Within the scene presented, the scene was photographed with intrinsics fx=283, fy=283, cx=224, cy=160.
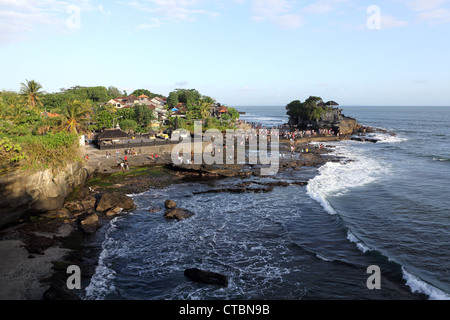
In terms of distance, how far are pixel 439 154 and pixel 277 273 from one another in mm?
52671

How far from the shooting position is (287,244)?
18.7 meters

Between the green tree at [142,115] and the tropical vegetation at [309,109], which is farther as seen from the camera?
the tropical vegetation at [309,109]

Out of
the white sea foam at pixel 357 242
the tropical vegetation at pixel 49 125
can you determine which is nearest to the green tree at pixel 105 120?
the tropical vegetation at pixel 49 125

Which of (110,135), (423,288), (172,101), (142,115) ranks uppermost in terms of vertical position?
(172,101)

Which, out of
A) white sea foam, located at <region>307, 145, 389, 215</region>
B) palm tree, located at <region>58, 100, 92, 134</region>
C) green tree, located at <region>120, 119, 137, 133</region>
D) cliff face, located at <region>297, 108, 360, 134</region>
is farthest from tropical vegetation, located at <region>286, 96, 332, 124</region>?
palm tree, located at <region>58, 100, 92, 134</region>

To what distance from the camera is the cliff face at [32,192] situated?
1911cm

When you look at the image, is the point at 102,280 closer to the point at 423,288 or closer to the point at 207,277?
the point at 207,277

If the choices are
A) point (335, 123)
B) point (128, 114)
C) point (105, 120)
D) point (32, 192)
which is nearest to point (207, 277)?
point (32, 192)

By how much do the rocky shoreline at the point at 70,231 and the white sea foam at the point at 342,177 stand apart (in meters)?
3.19

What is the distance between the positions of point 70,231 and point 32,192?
458 cm

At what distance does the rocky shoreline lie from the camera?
44.3 ft

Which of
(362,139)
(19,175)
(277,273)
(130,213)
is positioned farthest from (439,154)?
(19,175)

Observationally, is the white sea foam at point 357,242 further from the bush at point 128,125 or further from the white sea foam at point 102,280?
the bush at point 128,125
